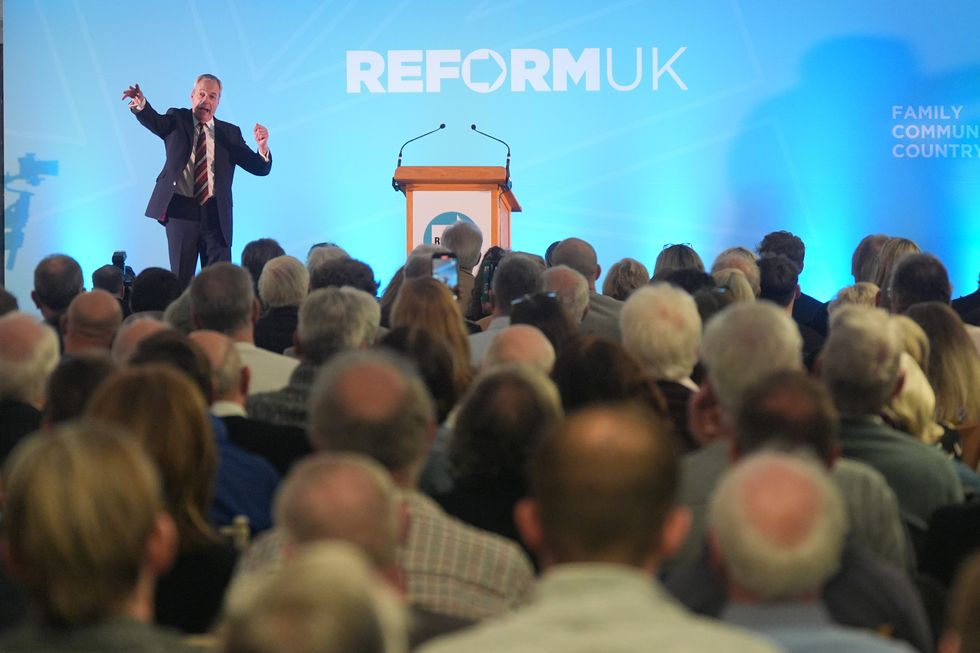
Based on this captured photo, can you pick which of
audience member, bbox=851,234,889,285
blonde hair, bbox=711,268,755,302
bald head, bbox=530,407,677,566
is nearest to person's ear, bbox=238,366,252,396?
bald head, bbox=530,407,677,566

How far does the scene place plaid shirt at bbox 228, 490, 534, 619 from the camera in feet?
7.45

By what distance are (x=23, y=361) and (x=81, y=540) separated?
1935mm

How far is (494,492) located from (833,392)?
88cm

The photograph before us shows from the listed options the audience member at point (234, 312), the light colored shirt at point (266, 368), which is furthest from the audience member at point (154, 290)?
the light colored shirt at point (266, 368)

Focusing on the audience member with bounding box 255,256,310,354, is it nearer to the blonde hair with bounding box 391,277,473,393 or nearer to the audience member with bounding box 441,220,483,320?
the blonde hair with bounding box 391,277,473,393

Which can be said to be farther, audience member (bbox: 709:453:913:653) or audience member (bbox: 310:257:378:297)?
audience member (bbox: 310:257:378:297)

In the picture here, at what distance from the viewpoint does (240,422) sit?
11.0 feet

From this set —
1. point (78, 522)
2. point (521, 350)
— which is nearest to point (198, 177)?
point (521, 350)

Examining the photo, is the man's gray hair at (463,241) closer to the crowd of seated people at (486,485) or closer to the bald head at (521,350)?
the crowd of seated people at (486,485)

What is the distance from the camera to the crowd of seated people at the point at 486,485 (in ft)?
5.31

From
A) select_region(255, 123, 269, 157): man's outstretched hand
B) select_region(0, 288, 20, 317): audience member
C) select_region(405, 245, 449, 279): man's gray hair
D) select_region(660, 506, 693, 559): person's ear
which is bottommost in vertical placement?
select_region(660, 506, 693, 559): person's ear

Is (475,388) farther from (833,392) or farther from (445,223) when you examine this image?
(445,223)

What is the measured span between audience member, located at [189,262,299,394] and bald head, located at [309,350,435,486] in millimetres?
1825

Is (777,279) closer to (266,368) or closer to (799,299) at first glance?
(799,299)
